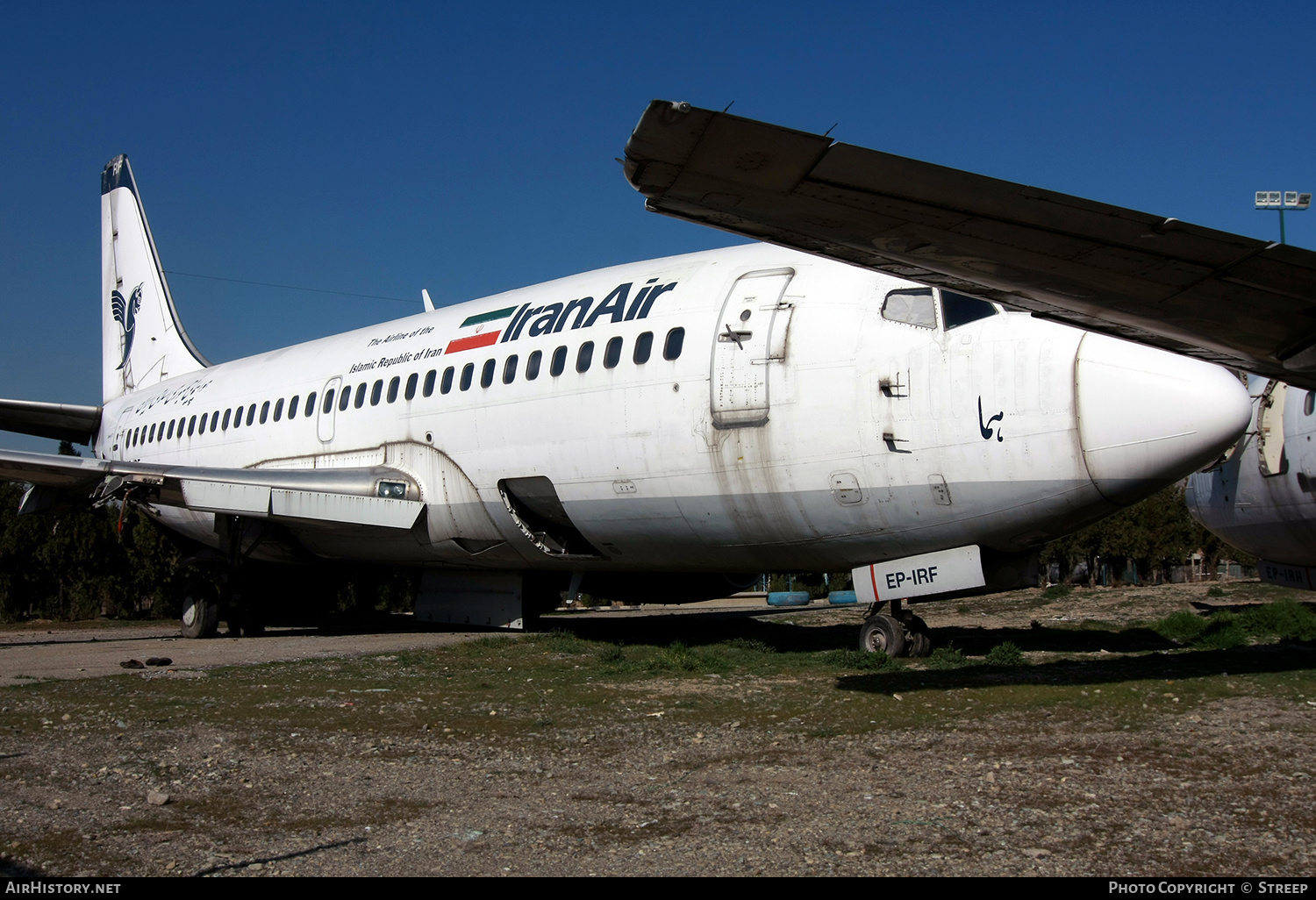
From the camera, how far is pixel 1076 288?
5.88 meters

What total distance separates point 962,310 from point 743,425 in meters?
2.27

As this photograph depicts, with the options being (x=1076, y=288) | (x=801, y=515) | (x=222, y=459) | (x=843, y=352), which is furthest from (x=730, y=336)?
(x=222, y=459)

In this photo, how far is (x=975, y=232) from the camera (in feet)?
17.9

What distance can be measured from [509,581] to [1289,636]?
9.75m

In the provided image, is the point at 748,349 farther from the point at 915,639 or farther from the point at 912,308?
the point at 915,639

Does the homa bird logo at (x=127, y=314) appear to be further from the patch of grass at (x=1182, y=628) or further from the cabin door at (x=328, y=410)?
the patch of grass at (x=1182, y=628)

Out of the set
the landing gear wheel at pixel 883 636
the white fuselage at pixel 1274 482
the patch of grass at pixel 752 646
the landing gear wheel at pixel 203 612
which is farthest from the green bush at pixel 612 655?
the white fuselage at pixel 1274 482

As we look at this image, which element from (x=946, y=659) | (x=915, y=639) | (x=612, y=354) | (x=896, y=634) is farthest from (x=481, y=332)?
(x=946, y=659)

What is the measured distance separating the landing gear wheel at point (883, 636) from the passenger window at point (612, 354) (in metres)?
3.80

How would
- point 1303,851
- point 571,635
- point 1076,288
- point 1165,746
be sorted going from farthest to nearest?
point 571,635, point 1076,288, point 1165,746, point 1303,851

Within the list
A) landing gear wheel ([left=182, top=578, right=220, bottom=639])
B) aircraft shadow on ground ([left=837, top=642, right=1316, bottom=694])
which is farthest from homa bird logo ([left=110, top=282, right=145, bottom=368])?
aircraft shadow on ground ([left=837, top=642, right=1316, bottom=694])

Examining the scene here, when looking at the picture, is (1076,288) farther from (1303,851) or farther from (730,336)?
(730,336)

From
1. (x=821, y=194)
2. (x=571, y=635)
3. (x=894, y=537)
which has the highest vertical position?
(x=821, y=194)
